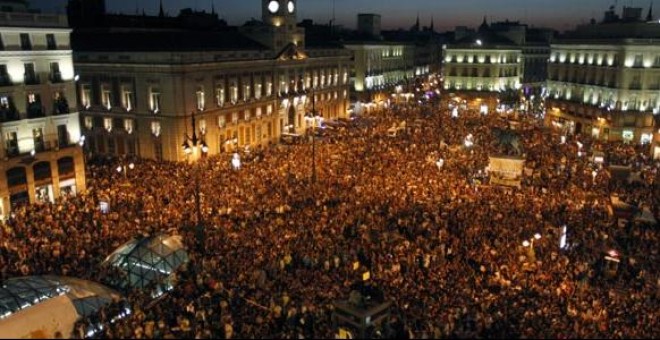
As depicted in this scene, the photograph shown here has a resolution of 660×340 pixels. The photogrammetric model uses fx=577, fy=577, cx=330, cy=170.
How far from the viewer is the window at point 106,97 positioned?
48.4 metres

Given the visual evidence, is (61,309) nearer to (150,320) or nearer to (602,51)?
(150,320)

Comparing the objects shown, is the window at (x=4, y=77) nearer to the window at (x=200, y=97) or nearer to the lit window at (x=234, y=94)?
the window at (x=200, y=97)

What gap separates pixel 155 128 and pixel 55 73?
537 inches

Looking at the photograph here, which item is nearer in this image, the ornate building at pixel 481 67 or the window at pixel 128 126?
the window at pixel 128 126

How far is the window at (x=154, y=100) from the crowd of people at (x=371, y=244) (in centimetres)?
710

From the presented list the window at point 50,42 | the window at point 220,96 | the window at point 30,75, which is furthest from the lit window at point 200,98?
the window at point 30,75

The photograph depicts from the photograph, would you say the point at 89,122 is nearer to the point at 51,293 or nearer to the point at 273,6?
the point at 273,6

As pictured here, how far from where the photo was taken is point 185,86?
4675 centimetres

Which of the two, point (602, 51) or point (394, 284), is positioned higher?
point (602, 51)

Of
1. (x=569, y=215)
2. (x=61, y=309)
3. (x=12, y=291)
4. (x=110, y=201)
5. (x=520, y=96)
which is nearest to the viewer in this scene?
(x=61, y=309)

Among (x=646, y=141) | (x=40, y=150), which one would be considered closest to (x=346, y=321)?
(x=40, y=150)

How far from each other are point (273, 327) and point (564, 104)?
58.1 meters

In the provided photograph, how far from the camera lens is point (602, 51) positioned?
58719 millimetres

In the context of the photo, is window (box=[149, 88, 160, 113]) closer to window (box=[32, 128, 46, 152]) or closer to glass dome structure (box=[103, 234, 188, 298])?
window (box=[32, 128, 46, 152])
